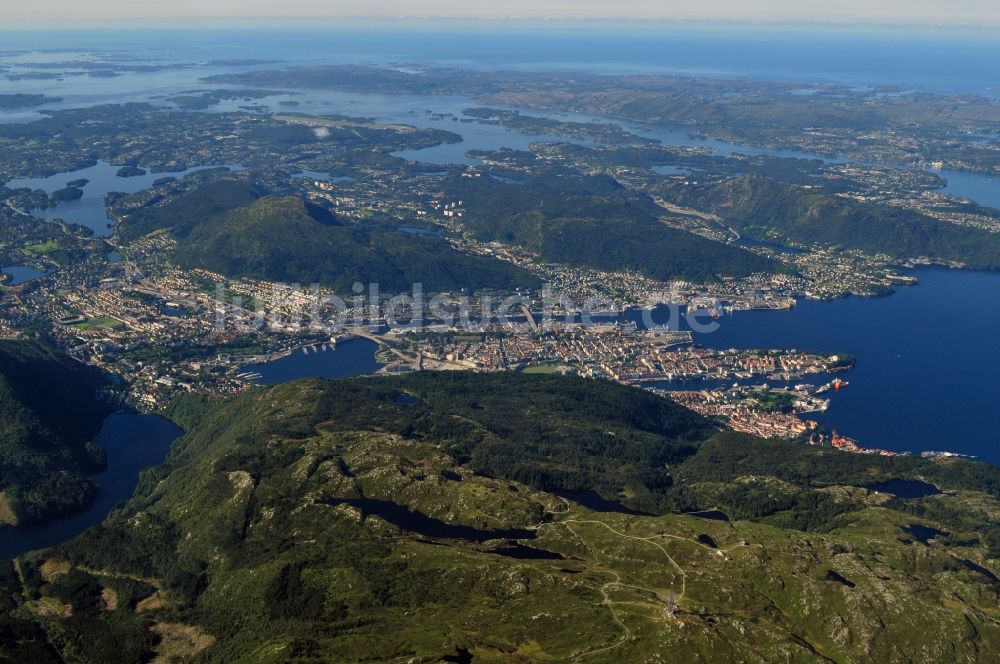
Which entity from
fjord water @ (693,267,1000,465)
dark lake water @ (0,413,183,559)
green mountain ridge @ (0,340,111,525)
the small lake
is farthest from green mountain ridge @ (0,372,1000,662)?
the small lake

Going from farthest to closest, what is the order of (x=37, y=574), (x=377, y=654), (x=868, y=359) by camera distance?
1. (x=868, y=359)
2. (x=37, y=574)
3. (x=377, y=654)

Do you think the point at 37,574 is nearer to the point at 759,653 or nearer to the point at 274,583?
the point at 274,583

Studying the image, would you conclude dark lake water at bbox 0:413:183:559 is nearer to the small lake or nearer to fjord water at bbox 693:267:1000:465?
the small lake

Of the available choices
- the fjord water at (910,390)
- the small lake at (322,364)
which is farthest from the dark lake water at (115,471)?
the fjord water at (910,390)

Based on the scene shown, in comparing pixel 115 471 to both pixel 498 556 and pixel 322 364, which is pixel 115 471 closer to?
pixel 322 364

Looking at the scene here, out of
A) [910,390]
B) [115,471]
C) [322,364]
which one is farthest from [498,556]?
[910,390]

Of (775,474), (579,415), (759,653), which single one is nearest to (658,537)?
(759,653)
